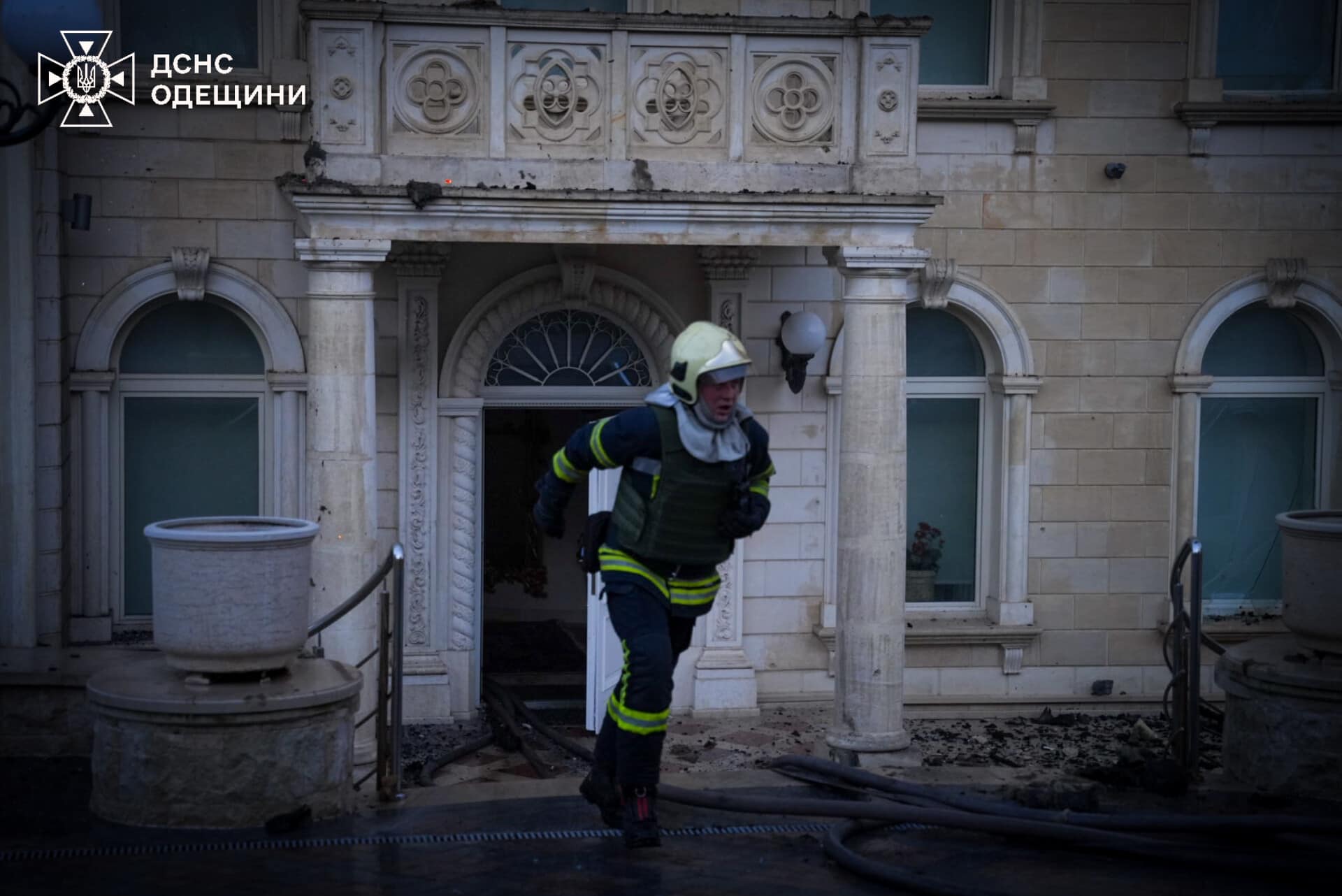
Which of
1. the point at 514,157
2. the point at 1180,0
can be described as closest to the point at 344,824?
the point at 514,157

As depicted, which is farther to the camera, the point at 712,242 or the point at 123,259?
the point at 123,259

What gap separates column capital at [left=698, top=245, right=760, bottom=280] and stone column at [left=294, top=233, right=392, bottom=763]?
313 cm

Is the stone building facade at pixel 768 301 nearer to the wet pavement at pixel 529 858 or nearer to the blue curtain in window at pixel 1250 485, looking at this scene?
the blue curtain in window at pixel 1250 485

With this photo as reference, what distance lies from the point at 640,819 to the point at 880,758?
4067mm

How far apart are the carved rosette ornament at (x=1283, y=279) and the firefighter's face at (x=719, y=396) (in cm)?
792

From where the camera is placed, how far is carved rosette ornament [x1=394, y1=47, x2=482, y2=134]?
33.5 ft

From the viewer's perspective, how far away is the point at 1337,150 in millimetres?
13047

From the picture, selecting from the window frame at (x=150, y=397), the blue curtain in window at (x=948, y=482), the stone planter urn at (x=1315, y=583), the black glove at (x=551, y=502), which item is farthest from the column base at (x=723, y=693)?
the black glove at (x=551, y=502)

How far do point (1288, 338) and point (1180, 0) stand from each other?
2869 mm

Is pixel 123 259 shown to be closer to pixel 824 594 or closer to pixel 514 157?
pixel 514 157

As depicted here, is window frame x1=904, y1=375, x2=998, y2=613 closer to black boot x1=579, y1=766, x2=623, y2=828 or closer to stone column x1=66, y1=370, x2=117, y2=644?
stone column x1=66, y1=370, x2=117, y2=644

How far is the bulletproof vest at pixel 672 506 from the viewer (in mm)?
6559

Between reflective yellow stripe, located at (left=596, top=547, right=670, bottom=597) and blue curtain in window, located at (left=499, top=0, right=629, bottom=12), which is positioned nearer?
reflective yellow stripe, located at (left=596, top=547, right=670, bottom=597)

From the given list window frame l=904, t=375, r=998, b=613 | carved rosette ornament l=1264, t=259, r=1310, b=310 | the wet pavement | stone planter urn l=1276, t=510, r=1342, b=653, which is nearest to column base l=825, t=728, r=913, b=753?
window frame l=904, t=375, r=998, b=613
